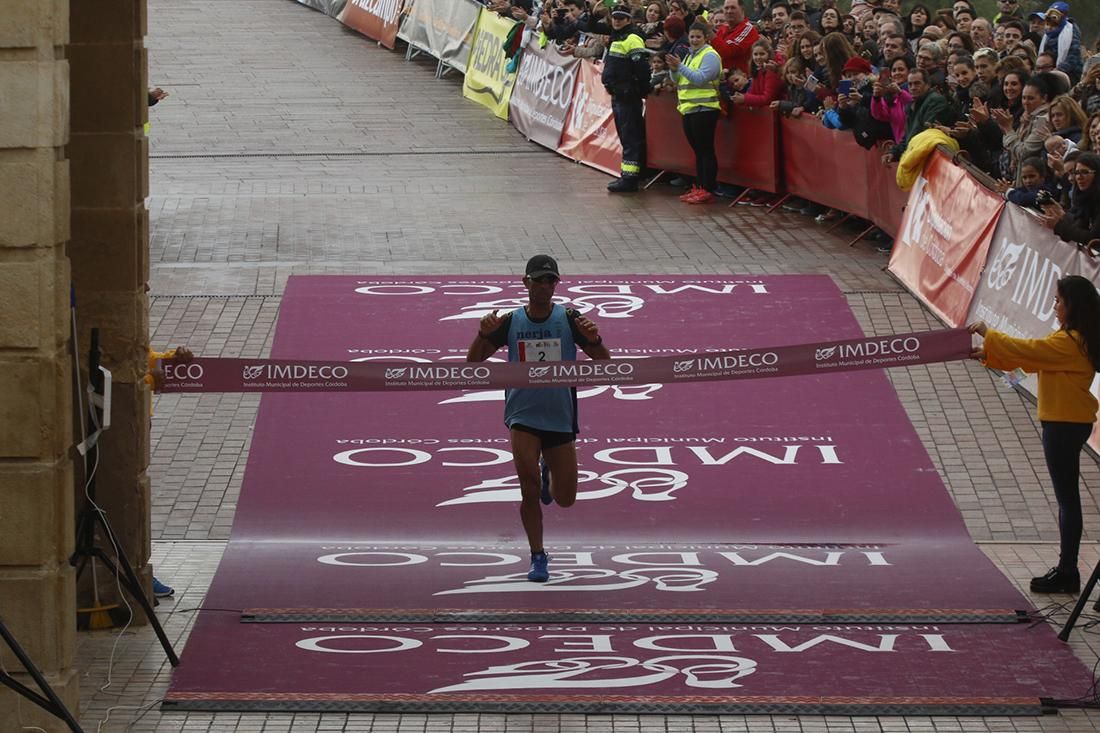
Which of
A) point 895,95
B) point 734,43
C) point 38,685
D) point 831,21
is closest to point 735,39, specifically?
point 734,43

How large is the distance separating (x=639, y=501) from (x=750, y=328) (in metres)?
4.04

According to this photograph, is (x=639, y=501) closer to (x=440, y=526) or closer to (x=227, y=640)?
(x=440, y=526)

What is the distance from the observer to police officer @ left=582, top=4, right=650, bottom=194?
2167cm

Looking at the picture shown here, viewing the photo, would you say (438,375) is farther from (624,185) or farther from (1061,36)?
(1061,36)

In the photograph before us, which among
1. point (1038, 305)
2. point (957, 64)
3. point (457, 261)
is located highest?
point (957, 64)

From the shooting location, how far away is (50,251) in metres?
7.91

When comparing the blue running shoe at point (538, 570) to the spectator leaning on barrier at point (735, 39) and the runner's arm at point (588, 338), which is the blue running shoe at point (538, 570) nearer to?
the runner's arm at point (588, 338)

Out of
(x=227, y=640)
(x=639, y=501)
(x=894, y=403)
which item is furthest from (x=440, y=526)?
(x=894, y=403)

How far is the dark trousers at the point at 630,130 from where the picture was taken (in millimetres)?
21969

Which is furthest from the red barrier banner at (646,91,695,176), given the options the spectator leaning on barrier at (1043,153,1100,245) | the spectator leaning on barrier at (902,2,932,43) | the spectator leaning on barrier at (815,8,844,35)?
the spectator leaning on barrier at (1043,153,1100,245)

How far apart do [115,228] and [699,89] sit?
39.7 feet

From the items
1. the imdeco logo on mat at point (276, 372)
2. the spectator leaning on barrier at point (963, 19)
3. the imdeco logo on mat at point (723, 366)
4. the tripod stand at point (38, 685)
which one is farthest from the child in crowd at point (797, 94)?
the tripod stand at point (38, 685)

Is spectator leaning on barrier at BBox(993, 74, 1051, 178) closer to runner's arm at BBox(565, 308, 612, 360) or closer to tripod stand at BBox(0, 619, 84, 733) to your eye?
runner's arm at BBox(565, 308, 612, 360)

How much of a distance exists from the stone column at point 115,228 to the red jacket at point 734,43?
1239 centimetres
